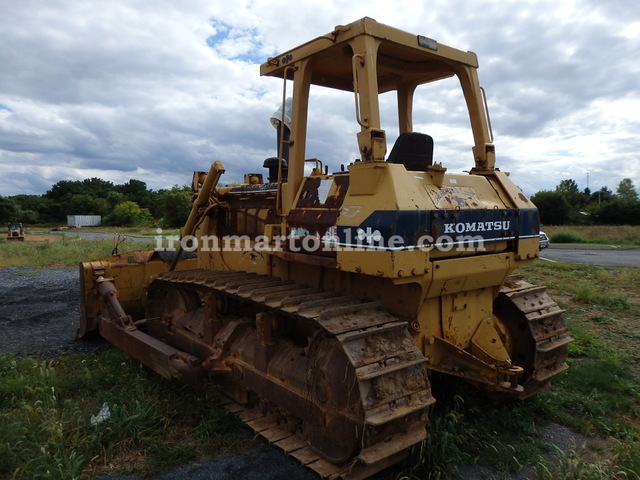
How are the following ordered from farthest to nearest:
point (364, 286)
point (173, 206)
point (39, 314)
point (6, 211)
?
point (6, 211), point (173, 206), point (39, 314), point (364, 286)

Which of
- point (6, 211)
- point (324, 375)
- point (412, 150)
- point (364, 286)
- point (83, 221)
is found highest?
point (412, 150)

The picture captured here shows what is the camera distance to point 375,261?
3227 millimetres

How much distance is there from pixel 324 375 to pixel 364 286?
2.60ft

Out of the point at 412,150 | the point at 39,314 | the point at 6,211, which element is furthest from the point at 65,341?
the point at 6,211

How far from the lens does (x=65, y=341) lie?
21.7ft

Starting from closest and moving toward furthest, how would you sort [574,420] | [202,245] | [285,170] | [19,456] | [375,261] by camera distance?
[375,261], [19,456], [574,420], [285,170], [202,245]

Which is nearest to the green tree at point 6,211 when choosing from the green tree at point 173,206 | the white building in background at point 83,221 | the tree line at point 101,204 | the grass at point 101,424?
the tree line at point 101,204

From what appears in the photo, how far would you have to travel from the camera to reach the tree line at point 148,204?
41.1 meters

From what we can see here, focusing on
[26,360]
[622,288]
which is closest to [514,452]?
[26,360]

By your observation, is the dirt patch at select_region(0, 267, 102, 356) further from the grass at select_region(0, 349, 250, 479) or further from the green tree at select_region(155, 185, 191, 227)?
the green tree at select_region(155, 185, 191, 227)

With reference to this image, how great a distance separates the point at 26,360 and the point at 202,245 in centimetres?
237

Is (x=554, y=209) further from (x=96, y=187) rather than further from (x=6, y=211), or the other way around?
(x=96, y=187)

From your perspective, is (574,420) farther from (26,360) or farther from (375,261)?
(26,360)

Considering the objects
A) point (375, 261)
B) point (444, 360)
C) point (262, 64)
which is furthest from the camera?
point (262, 64)
